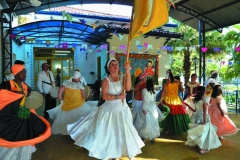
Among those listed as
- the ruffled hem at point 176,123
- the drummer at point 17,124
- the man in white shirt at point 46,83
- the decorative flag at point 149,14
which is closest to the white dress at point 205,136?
the ruffled hem at point 176,123

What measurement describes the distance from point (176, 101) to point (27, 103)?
336 centimetres

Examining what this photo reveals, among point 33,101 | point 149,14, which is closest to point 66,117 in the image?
point 33,101

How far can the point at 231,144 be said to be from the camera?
4.93 meters

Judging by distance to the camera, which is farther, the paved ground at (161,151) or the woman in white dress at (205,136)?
the woman in white dress at (205,136)

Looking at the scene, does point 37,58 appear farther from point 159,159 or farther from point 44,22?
point 159,159

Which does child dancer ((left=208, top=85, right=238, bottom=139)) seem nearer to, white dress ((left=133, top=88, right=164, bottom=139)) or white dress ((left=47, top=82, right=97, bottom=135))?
white dress ((left=133, top=88, right=164, bottom=139))

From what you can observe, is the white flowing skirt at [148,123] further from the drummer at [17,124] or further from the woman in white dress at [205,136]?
the drummer at [17,124]

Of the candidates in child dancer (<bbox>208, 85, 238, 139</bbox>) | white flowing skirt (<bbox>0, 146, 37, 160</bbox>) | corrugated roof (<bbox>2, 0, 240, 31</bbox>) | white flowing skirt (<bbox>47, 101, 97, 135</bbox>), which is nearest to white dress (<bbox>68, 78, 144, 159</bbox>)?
white flowing skirt (<bbox>0, 146, 37, 160</bbox>)

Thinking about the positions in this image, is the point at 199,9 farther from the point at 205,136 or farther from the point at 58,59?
the point at 58,59

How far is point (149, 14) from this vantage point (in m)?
2.95

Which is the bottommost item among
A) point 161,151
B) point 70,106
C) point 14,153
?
point 161,151

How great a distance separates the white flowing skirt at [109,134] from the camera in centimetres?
339

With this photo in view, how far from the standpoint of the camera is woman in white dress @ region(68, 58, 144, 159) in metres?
3.41

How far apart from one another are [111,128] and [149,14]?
1.74 metres
